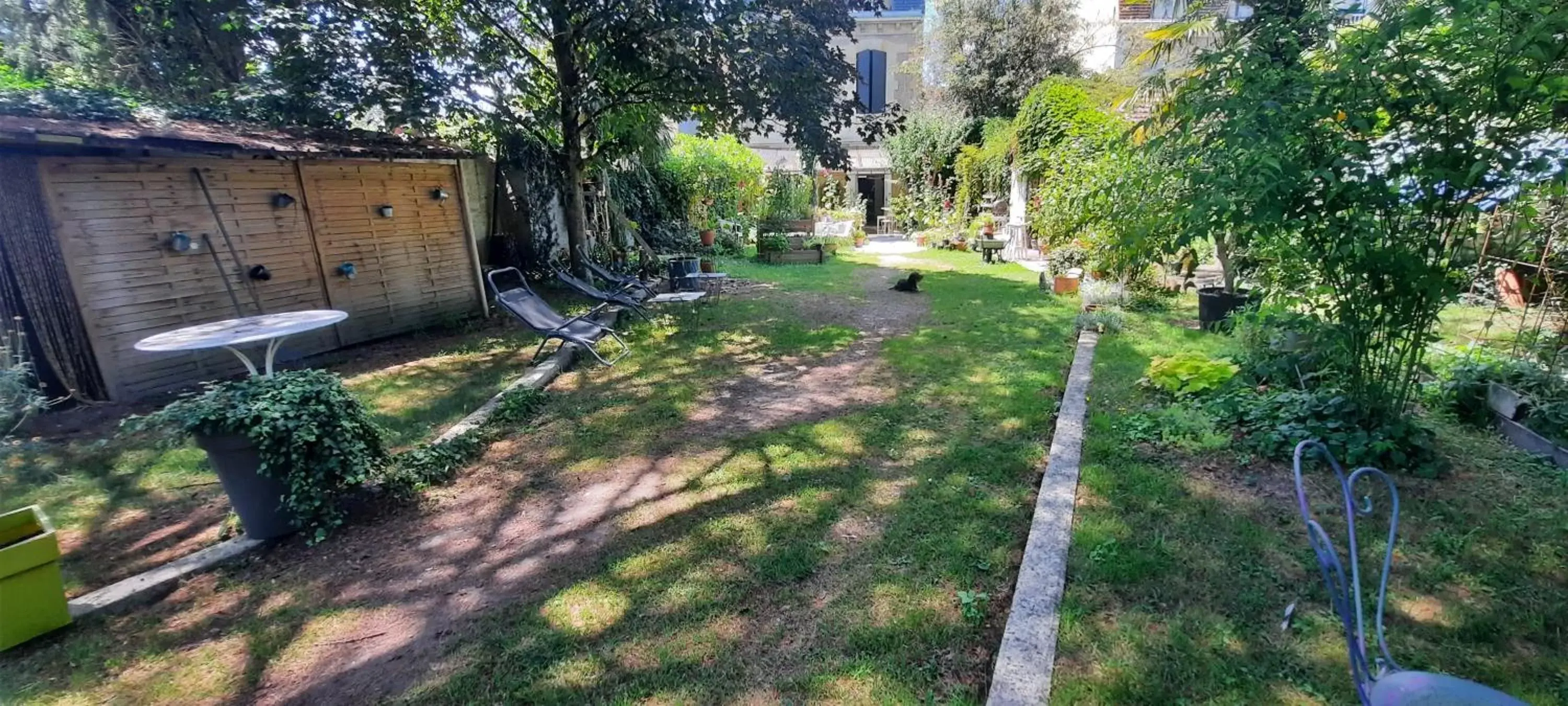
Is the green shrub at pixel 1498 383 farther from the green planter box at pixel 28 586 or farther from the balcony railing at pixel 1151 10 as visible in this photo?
the balcony railing at pixel 1151 10

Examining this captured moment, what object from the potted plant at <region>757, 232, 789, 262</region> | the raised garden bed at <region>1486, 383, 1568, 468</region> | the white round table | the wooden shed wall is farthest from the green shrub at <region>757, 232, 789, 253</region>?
the raised garden bed at <region>1486, 383, 1568, 468</region>

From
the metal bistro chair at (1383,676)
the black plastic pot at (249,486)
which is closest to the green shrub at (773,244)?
the black plastic pot at (249,486)

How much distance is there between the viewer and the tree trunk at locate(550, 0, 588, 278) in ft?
25.5

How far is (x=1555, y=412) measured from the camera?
3277 millimetres

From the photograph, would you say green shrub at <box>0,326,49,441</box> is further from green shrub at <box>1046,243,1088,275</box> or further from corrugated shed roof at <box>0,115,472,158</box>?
green shrub at <box>1046,243,1088,275</box>

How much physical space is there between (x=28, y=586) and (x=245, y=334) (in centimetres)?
139

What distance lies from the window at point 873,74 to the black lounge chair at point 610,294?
17532 mm

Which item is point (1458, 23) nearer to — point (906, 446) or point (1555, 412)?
point (1555, 412)

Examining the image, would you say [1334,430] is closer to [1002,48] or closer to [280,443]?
[280,443]

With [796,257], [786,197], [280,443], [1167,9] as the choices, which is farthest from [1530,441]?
[1167,9]

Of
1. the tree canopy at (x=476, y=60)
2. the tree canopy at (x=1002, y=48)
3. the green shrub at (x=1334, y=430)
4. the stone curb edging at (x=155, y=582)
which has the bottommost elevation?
the stone curb edging at (x=155, y=582)

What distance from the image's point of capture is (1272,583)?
2.37 metres

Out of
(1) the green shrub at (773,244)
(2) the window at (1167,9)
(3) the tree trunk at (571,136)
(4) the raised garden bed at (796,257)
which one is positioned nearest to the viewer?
(3) the tree trunk at (571,136)

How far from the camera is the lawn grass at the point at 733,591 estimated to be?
207cm
